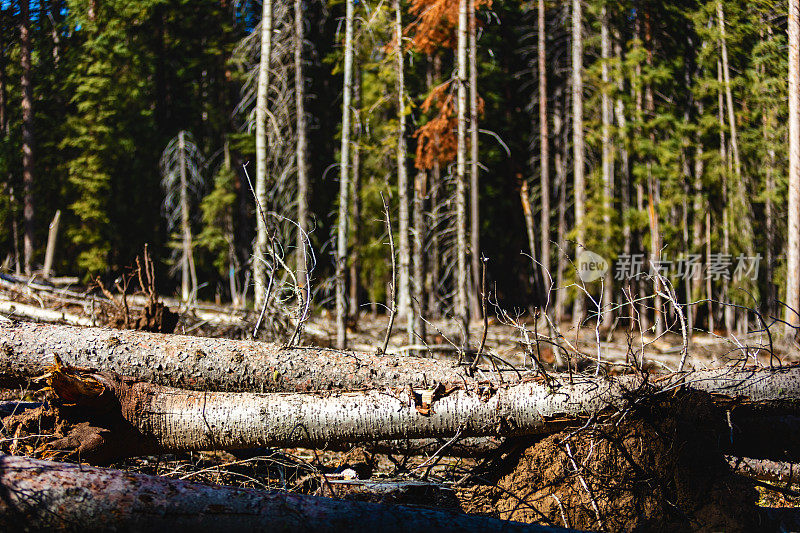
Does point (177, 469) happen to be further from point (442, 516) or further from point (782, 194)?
point (782, 194)

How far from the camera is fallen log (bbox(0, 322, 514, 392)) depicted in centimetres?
459

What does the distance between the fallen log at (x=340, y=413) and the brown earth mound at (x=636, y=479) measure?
0.13 meters

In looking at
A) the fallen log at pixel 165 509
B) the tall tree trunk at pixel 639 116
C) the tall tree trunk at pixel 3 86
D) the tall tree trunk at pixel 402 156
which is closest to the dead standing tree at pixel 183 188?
the tall tree trunk at pixel 3 86

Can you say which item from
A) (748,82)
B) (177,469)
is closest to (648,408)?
(177,469)

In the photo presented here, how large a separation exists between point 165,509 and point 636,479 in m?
2.97

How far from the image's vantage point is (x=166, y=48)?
21266mm

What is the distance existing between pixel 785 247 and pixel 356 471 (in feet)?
51.4

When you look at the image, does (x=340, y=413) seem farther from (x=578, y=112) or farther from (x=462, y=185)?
(x=578, y=112)

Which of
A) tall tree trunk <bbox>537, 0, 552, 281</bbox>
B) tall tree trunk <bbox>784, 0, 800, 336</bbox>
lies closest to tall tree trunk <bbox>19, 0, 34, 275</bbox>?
tall tree trunk <bbox>537, 0, 552, 281</bbox>

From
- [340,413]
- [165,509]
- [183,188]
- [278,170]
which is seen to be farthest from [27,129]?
[165,509]

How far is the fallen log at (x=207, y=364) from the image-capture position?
459 cm

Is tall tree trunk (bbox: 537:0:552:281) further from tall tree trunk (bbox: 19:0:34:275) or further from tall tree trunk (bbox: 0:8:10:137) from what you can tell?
tall tree trunk (bbox: 0:8:10:137)

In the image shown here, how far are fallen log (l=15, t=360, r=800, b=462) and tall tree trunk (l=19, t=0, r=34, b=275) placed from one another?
1320cm

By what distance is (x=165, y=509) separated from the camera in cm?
293
